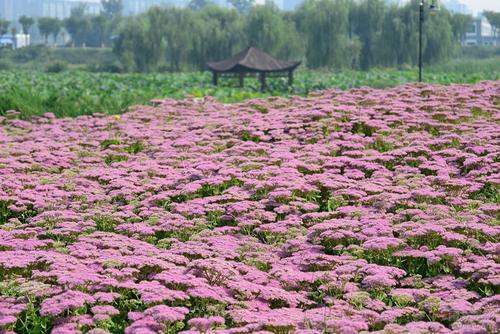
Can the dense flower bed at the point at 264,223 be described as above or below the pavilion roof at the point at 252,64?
below

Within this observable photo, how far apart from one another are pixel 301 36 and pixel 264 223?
53553 mm

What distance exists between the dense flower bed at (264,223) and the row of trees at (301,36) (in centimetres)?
4078

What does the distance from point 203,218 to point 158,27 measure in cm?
5400

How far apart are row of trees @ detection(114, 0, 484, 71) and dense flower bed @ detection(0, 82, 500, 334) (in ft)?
134

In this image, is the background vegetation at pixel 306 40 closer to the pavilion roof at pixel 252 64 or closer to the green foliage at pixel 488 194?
the pavilion roof at pixel 252 64

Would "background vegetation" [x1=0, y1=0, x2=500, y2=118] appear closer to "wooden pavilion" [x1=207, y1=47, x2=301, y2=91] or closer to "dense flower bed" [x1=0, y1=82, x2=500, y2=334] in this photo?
"wooden pavilion" [x1=207, y1=47, x2=301, y2=91]

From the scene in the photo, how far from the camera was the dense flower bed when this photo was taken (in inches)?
253

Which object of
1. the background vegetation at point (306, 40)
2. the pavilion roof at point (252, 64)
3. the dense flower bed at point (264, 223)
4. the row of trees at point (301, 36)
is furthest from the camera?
the row of trees at point (301, 36)

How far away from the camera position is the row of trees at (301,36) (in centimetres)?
5538

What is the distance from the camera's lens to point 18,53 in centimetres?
11094

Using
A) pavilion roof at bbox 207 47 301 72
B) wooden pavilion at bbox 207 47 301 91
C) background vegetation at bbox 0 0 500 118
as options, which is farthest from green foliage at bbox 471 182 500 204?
background vegetation at bbox 0 0 500 118

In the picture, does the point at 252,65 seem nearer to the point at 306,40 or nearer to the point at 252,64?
the point at 252,64

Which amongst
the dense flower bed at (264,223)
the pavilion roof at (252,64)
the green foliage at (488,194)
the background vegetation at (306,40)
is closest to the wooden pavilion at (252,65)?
the pavilion roof at (252,64)

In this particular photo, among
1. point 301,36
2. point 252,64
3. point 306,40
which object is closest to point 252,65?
point 252,64
